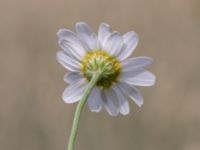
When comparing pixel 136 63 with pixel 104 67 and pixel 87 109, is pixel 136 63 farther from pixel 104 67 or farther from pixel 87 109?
pixel 87 109

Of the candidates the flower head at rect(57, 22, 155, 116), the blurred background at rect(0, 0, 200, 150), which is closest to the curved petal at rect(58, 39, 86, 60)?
the flower head at rect(57, 22, 155, 116)

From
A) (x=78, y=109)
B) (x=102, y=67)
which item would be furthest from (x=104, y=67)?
(x=78, y=109)

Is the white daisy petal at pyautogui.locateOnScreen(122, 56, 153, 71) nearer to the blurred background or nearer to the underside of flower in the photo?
the underside of flower

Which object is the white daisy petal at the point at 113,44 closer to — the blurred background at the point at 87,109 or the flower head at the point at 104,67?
the flower head at the point at 104,67
